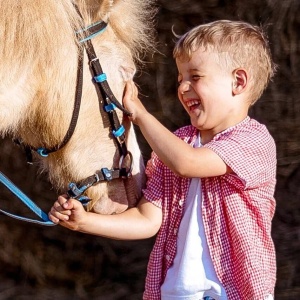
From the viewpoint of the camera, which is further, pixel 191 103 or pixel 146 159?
pixel 146 159

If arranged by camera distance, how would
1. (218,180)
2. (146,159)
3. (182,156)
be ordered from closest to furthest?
(182,156), (218,180), (146,159)

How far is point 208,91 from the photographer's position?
2684 mm

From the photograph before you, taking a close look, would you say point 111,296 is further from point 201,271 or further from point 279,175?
point 201,271

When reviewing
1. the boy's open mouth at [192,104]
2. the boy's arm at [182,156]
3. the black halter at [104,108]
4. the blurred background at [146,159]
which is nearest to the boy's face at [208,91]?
the boy's open mouth at [192,104]

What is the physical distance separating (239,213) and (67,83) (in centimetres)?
68

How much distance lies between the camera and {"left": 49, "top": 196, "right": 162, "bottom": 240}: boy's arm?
2.71m

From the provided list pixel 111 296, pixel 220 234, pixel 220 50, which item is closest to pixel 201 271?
pixel 220 234

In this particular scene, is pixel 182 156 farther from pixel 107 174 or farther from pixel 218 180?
pixel 107 174

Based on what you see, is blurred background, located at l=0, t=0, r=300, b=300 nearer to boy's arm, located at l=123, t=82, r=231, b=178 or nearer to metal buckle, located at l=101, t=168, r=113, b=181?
metal buckle, located at l=101, t=168, r=113, b=181

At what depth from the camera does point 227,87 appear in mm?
2691

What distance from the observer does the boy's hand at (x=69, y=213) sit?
2.68 m

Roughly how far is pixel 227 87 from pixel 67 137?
1.82ft

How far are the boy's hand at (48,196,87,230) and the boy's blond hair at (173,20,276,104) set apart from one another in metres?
0.55

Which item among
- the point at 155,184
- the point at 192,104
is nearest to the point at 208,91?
the point at 192,104
